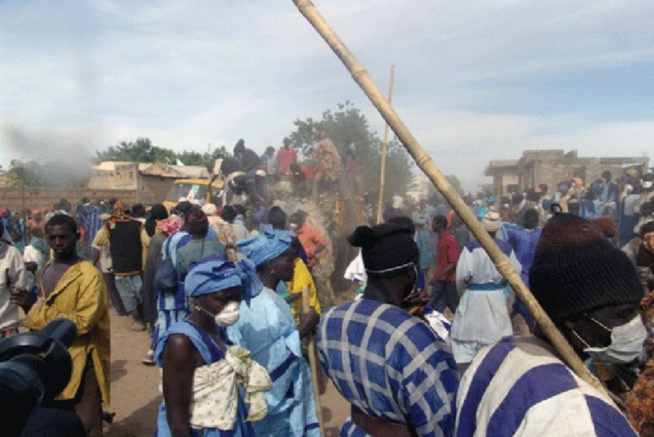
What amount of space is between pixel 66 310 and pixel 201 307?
1363 mm

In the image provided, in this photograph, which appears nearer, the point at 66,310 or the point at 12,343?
the point at 12,343

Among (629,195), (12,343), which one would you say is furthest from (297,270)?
(629,195)

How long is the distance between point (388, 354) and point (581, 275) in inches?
41.8

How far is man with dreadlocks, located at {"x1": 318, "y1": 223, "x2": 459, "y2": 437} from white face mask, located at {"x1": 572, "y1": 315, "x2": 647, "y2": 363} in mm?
689

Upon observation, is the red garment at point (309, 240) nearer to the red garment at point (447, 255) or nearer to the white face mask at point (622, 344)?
the red garment at point (447, 255)

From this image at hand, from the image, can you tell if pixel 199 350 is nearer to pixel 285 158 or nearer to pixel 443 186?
pixel 443 186

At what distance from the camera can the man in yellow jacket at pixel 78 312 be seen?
4.08 m

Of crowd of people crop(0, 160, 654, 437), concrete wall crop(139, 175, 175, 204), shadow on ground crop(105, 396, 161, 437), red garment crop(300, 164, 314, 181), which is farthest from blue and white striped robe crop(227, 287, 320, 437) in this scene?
concrete wall crop(139, 175, 175, 204)

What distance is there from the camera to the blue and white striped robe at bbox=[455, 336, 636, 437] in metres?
1.23

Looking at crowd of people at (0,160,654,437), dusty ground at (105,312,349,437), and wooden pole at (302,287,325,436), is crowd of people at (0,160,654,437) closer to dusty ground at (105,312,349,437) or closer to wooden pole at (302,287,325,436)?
wooden pole at (302,287,325,436)

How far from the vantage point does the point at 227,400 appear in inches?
122

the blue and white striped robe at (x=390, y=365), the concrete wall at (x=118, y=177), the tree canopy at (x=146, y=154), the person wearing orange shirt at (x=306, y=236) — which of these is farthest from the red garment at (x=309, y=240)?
the tree canopy at (x=146, y=154)

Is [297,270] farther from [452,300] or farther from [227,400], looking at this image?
[452,300]

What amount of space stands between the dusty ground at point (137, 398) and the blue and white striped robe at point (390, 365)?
356 centimetres
